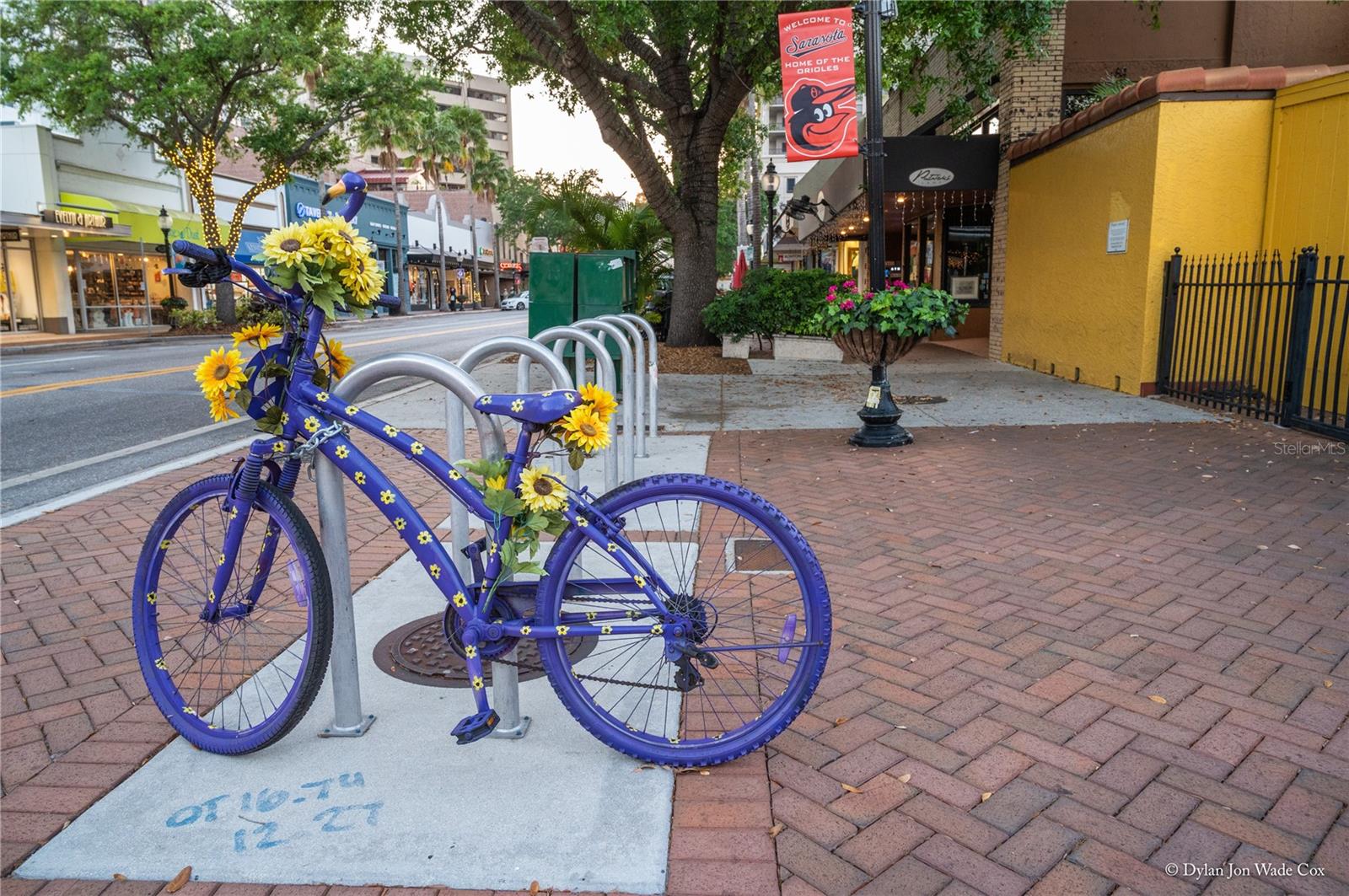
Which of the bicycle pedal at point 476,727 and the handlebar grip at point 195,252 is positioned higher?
the handlebar grip at point 195,252

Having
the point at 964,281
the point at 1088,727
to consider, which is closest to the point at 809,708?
the point at 1088,727

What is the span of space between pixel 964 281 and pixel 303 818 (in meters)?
20.1

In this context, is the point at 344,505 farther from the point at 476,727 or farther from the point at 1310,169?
the point at 1310,169

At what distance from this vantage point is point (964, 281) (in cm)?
2061

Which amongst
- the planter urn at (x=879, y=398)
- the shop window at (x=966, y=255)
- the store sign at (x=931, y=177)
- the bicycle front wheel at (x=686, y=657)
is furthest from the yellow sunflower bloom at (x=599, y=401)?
the shop window at (x=966, y=255)

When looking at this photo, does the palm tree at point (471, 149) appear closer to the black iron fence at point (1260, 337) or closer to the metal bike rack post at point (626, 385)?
the black iron fence at point (1260, 337)

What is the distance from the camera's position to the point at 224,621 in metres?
3.11

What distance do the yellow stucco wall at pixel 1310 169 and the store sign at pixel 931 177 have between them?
18.4ft

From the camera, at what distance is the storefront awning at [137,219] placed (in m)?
27.9

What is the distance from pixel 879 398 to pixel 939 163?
27.8 ft

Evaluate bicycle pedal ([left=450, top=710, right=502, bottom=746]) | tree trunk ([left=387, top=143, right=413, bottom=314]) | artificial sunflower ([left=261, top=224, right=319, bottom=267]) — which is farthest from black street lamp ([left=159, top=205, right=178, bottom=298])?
bicycle pedal ([left=450, top=710, right=502, bottom=746])

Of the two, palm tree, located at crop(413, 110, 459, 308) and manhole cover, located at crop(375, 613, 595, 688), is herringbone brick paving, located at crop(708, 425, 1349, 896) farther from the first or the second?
palm tree, located at crop(413, 110, 459, 308)

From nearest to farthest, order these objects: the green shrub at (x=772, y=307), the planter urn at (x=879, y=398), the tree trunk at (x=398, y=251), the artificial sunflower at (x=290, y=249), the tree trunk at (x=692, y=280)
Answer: the artificial sunflower at (x=290, y=249) < the planter urn at (x=879, y=398) < the green shrub at (x=772, y=307) < the tree trunk at (x=692, y=280) < the tree trunk at (x=398, y=251)

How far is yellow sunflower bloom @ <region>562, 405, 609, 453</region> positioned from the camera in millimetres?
2613
